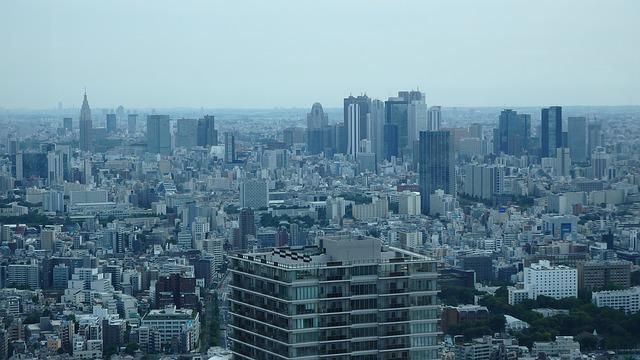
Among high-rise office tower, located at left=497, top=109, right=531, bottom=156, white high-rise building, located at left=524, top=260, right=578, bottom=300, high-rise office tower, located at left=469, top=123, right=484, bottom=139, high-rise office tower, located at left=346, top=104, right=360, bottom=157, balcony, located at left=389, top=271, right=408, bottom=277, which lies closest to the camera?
balcony, located at left=389, top=271, right=408, bottom=277

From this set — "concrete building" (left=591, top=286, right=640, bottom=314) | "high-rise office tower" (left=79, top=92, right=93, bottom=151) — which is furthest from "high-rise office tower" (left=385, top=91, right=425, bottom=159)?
"concrete building" (left=591, top=286, right=640, bottom=314)

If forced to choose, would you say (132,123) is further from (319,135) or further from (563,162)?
(563,162)

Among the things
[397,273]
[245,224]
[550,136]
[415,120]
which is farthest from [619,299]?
[415,120]

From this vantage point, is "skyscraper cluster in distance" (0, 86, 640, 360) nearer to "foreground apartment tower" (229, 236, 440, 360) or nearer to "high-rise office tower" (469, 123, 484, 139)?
"foreground apartment tower" (229, 236, 440, 360)

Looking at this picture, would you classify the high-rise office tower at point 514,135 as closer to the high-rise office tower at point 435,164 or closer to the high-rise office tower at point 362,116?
the high-rise office tower at point 435,164

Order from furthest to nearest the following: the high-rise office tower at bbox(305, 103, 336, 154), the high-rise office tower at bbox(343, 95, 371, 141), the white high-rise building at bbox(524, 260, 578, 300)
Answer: the high-rise office tower at bbox(305, 103, 336, 154) < the high-rise office tower at bbox(343, 95, 371, 141) < the white high-rise building at bbox(524, 260, 578, 300)

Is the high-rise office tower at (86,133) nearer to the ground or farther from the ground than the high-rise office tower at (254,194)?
farther from the ground

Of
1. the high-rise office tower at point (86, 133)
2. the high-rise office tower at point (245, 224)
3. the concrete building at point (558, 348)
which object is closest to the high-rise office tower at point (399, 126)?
the high-rise office tower at point (86, 133)
